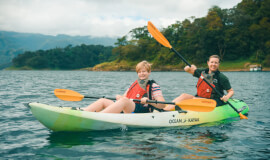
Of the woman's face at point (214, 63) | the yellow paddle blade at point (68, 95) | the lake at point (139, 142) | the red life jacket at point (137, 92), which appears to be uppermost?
the woman's face at point (214, 63)

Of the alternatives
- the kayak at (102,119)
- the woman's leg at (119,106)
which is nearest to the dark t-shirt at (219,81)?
the kayak at (102,119)

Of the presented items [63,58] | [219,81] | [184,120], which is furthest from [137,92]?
[63,58]

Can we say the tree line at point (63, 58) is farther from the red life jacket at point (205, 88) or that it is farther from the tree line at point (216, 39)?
the red life jacket at point (205, 88)

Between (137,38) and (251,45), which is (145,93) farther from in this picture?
(137,38)

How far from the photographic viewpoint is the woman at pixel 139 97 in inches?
169

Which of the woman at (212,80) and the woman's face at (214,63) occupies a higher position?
the woman's face at (214,63)

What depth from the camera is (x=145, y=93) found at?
178 inches

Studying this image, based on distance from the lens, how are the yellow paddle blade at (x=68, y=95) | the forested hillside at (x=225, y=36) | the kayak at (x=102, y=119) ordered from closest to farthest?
the kayak at (x=102, y=119), the yellow paddle blade at (x=68, y=95), the forested hillside at (x=225, y=36)

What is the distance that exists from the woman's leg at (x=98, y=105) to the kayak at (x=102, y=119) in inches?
14.1

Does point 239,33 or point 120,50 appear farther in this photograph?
point 120,50

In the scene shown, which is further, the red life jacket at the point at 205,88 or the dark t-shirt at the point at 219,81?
the red life jacket at the point at 205,88

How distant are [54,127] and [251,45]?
5541cm

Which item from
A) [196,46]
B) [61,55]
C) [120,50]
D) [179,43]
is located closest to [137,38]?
[120,50]

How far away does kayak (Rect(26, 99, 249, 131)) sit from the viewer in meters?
3.95
